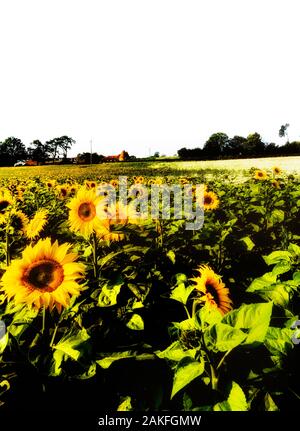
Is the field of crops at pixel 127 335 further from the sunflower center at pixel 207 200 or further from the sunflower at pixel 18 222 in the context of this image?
the sunflower center at pixel 207 200

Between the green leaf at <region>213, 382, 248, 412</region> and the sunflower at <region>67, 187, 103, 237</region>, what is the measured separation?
1562mm

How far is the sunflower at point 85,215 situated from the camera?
8.79ft

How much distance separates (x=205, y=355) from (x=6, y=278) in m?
1.06

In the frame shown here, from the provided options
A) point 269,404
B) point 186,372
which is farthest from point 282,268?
point 186,372

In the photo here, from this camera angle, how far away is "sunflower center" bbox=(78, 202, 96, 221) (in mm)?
2798

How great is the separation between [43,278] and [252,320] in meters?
1.05

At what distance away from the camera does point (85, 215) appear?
284cm

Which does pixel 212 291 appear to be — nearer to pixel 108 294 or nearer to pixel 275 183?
pixel 108 294

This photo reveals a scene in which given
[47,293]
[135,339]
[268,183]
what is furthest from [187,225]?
[268,183]

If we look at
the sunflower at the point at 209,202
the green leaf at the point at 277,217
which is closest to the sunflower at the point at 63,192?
the sunflower at the point at 209,202

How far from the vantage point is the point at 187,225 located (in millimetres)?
4301

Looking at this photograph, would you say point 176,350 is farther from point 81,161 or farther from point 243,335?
point 81,161

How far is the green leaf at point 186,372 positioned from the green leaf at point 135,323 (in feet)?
2.28

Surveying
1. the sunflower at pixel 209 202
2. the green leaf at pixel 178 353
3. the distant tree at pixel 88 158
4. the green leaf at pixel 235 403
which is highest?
the distant tree at pixel 88 158
